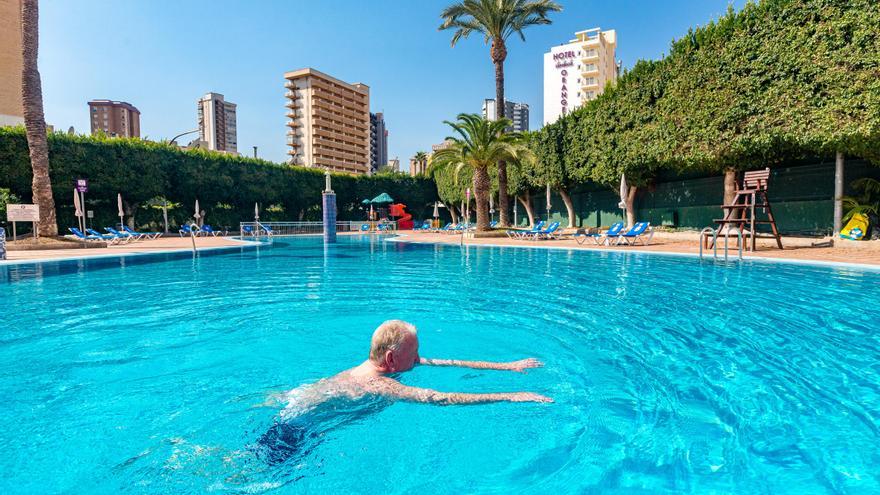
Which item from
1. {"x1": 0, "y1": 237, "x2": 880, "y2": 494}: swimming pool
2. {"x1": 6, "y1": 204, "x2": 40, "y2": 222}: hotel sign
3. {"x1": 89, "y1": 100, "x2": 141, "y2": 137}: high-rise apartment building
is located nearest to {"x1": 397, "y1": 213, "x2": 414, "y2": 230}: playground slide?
{"x1": 6, "y1": 204, "x2": 40, "y2": 222}: hotel sign

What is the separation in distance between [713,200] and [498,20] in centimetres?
1463

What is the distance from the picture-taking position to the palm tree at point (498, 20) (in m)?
24.5

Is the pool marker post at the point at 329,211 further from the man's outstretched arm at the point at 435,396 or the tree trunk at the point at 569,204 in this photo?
the man's outstretched arm at the point at 435,396

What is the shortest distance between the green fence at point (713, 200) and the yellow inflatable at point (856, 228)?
1.75 metres

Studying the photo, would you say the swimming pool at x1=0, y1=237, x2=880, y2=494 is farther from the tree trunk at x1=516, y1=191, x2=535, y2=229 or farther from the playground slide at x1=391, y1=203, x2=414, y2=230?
the playground slide at x1=391, y1=203, x2=414, y2=230

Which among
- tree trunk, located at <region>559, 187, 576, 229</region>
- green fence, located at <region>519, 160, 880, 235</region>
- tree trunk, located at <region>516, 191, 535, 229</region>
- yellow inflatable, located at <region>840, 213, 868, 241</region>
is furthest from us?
tree trunk, located at <region>516, 191, 535, 229</region>

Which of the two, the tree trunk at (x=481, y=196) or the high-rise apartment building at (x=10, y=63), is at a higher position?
the high-rise apartment building at (x=10, y=63)

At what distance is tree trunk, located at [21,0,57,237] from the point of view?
15.7 metres

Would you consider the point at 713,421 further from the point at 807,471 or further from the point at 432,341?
the point at 432,341

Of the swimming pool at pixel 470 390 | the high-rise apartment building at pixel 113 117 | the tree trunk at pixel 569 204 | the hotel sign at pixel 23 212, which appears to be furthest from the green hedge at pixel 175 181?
the high-rise apartment building at pixel 113 117

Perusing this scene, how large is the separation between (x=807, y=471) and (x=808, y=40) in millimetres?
15627

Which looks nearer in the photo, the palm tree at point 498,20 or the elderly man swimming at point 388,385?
the elderly man swimming at point 388,385

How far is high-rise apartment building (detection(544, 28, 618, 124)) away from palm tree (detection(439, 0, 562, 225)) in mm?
58169

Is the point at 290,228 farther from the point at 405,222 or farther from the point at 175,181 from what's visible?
the point at 405,222
